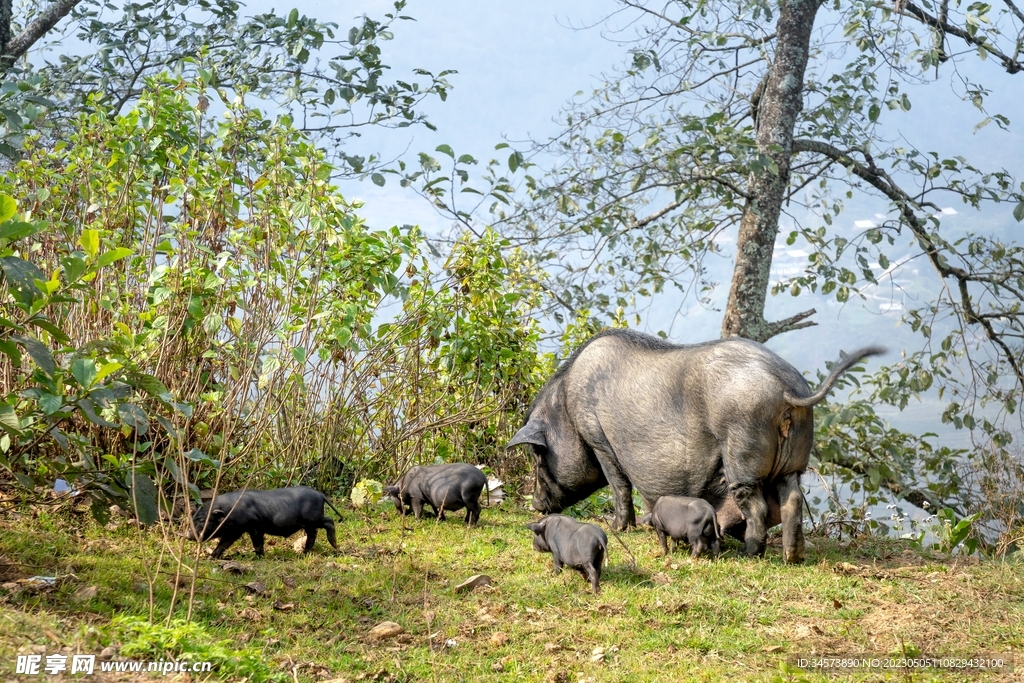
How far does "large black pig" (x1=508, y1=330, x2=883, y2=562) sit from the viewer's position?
6637 millimetres

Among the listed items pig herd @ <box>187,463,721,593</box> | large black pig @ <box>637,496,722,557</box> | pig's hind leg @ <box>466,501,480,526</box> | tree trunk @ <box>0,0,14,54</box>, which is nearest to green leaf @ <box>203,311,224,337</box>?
pig herd @ <box>187,463,721,593</box>

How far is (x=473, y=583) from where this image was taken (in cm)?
584

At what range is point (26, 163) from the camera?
274 inches

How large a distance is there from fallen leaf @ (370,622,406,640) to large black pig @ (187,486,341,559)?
142cm

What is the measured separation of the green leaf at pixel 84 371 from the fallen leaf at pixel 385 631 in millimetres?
1929

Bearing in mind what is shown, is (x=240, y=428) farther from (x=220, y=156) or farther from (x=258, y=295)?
(x=220, y=156)

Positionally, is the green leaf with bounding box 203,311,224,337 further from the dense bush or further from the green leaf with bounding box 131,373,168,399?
the green leaf with bounding box 131,373,168,399

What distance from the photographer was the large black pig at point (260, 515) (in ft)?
19.4

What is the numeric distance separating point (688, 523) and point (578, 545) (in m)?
1.13

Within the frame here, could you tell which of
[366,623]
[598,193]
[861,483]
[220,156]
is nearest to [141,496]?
[366,623]

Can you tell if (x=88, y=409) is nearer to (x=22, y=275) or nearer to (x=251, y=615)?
(x=22, y=275)

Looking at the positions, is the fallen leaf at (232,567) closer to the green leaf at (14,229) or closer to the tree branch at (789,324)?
the green leaf at (14,229)

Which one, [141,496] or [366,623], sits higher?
[141,496]

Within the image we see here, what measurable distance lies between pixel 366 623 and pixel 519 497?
4648mm
